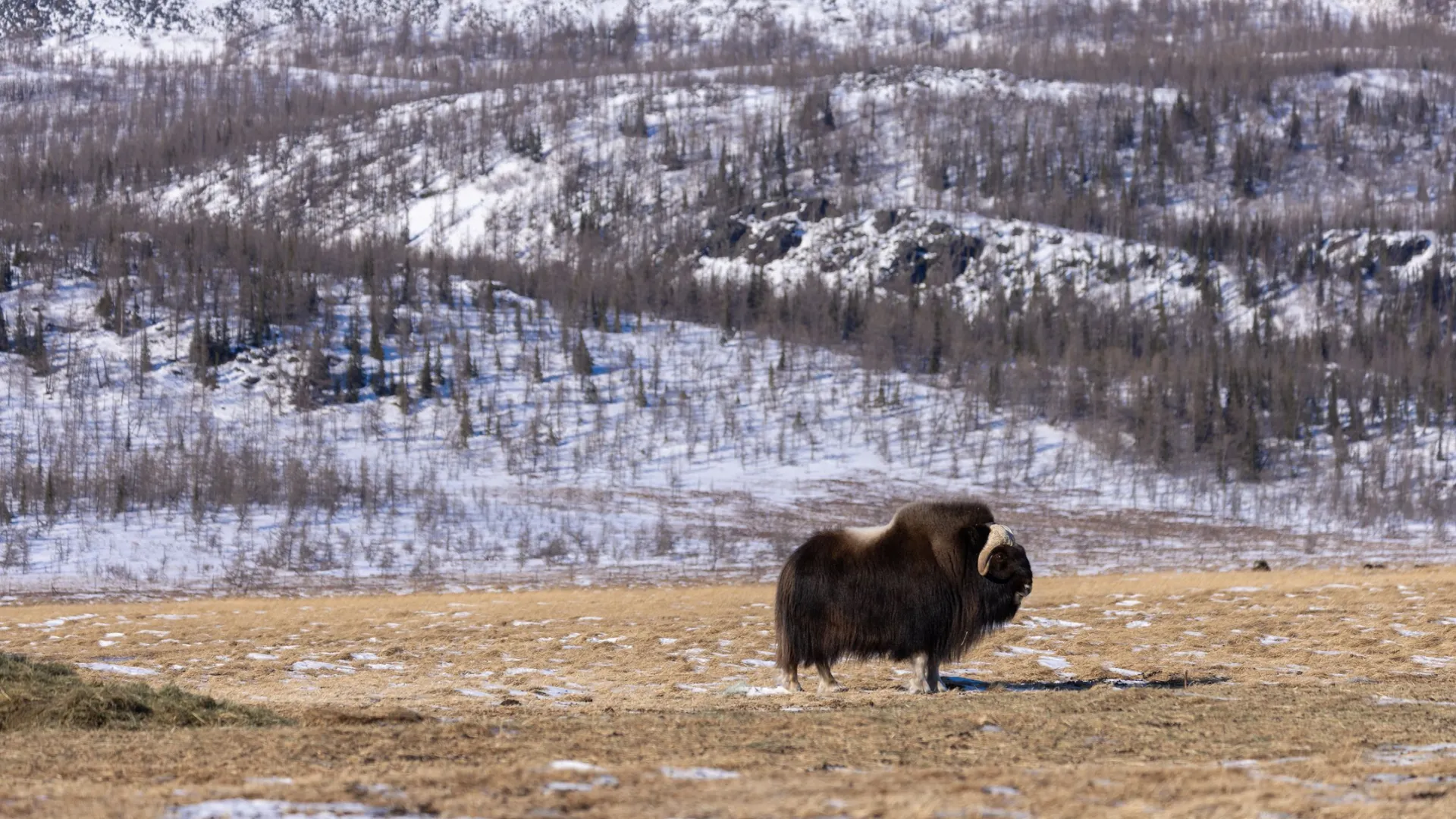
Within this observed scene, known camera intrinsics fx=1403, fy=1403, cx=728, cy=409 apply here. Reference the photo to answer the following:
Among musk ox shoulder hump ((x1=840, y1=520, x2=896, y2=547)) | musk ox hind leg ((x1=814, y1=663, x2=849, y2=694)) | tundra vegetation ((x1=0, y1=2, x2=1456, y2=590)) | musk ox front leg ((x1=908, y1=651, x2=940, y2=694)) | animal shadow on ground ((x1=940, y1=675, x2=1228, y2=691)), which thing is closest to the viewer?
animal shadow on ground ((x1=940, y1=675, x2=1228, y2=691))

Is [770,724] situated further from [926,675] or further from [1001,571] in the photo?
[1001,571]

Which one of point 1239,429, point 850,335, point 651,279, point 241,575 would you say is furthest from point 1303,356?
point 241,575

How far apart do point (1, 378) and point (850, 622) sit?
126966 millimetres

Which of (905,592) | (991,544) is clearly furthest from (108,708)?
(991,544)

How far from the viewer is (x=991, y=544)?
18.2m

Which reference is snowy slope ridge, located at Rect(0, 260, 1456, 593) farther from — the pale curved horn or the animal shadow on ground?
the pale curved horn

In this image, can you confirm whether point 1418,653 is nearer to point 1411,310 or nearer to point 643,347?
point 643,347

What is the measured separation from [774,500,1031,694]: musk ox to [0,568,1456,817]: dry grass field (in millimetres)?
668

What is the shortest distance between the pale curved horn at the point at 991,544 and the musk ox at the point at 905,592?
0.05ft

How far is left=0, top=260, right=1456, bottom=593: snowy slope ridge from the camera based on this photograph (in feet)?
292

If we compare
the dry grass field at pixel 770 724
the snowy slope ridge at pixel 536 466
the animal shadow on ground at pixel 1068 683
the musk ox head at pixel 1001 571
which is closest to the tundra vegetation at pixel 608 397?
the snowy slope ridge at pixel 536 466

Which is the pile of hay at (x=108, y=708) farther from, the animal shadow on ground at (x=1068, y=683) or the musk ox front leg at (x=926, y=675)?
the animal shadow on ground at (x=1068, y=683)

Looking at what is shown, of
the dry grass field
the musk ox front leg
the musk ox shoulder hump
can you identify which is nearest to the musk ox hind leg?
the dry grass field

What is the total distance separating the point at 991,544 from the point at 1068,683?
224 cm
